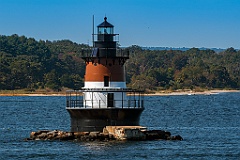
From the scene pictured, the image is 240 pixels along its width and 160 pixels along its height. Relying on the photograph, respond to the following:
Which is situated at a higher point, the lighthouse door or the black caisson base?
the lighthouse door

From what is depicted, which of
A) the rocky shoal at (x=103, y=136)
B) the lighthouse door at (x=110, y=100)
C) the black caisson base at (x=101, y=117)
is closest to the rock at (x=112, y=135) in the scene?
the rocky shoal at (x=103, y=136)

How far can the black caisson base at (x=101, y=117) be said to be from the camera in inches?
1843

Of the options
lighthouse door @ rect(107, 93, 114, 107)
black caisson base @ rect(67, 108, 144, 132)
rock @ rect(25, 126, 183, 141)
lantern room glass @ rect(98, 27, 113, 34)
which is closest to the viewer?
rock @ rect(25, 126, 183, 141)

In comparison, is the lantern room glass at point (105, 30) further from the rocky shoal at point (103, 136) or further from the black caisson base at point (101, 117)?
the rocky shoal at point (103, 136)

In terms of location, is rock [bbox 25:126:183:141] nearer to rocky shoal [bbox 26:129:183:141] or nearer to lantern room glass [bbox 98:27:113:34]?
rocky shoal [bbox 26:129:183:141]

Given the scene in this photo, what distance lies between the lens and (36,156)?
138 feet

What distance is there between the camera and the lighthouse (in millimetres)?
46938

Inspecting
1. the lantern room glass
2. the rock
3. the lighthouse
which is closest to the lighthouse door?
the lighthouse

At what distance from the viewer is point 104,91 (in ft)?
155

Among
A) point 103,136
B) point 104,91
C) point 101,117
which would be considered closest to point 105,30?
point 104,91

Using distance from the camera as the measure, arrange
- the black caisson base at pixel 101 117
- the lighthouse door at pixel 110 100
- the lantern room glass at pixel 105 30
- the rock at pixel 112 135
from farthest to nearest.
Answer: the lantern room glass at pixel 105 30, the lighthouse door at pixel 110 100, the black caisson base at pixel 101 117, the rock at pixel 112 135

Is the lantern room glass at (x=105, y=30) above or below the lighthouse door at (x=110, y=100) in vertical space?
above

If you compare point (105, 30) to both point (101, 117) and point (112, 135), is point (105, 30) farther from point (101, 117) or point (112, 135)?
point (112, 135)

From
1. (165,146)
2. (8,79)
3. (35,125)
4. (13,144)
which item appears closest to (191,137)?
(165,146)
